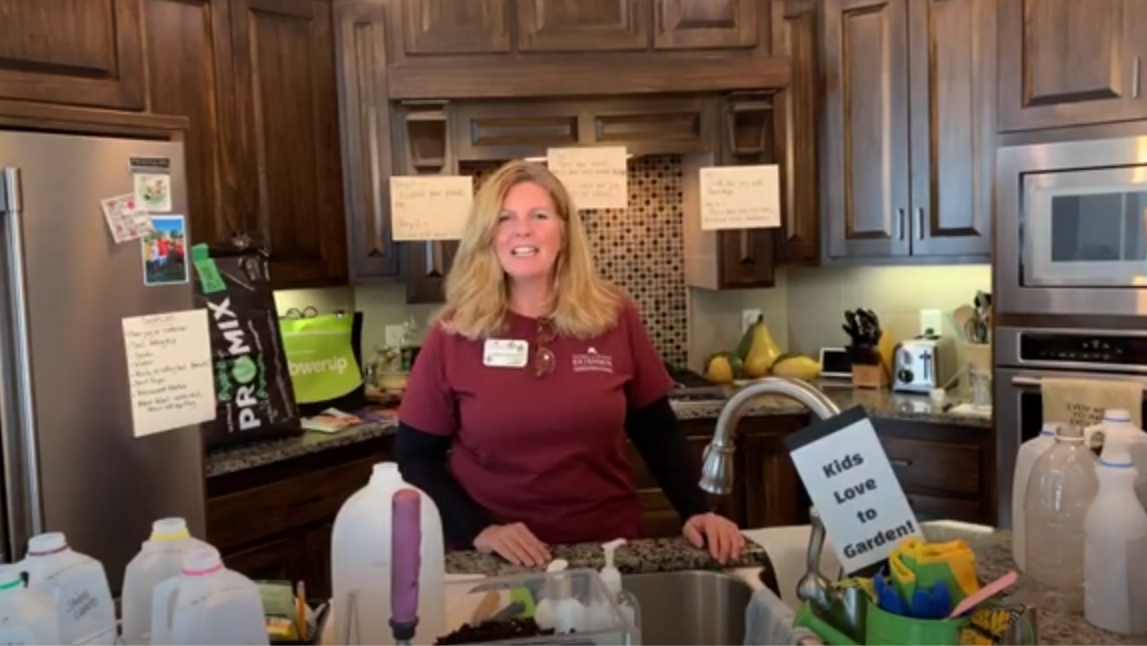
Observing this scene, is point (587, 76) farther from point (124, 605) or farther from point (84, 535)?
point (124, 605)

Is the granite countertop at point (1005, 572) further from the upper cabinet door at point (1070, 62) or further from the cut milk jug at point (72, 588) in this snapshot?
the upper cabinet door at point (1070, 62)

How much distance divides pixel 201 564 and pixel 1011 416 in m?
2.51

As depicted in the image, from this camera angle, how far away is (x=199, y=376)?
2334 millimetres

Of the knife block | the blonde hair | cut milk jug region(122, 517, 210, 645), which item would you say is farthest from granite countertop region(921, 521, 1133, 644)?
the knife block

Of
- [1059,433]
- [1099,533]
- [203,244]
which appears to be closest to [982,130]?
[1059,433]

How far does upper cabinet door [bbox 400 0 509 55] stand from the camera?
3.26 meters

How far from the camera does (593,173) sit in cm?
333

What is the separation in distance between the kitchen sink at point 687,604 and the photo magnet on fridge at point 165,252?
4.54 ft

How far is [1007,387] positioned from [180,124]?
233 cm

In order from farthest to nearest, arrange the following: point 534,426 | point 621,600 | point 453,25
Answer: point 453,25 → point 534,426 → point 621,600

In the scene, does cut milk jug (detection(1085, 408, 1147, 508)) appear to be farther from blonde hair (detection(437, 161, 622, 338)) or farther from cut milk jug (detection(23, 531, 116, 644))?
cut milk jug (detection(23, 531, 116, 644))

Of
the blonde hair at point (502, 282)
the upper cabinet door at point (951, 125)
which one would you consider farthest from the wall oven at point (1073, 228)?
the blonde hair at point (502, 282)

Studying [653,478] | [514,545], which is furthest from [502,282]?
[653,478]

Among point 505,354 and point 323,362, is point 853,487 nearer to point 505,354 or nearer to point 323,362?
point 505,354
